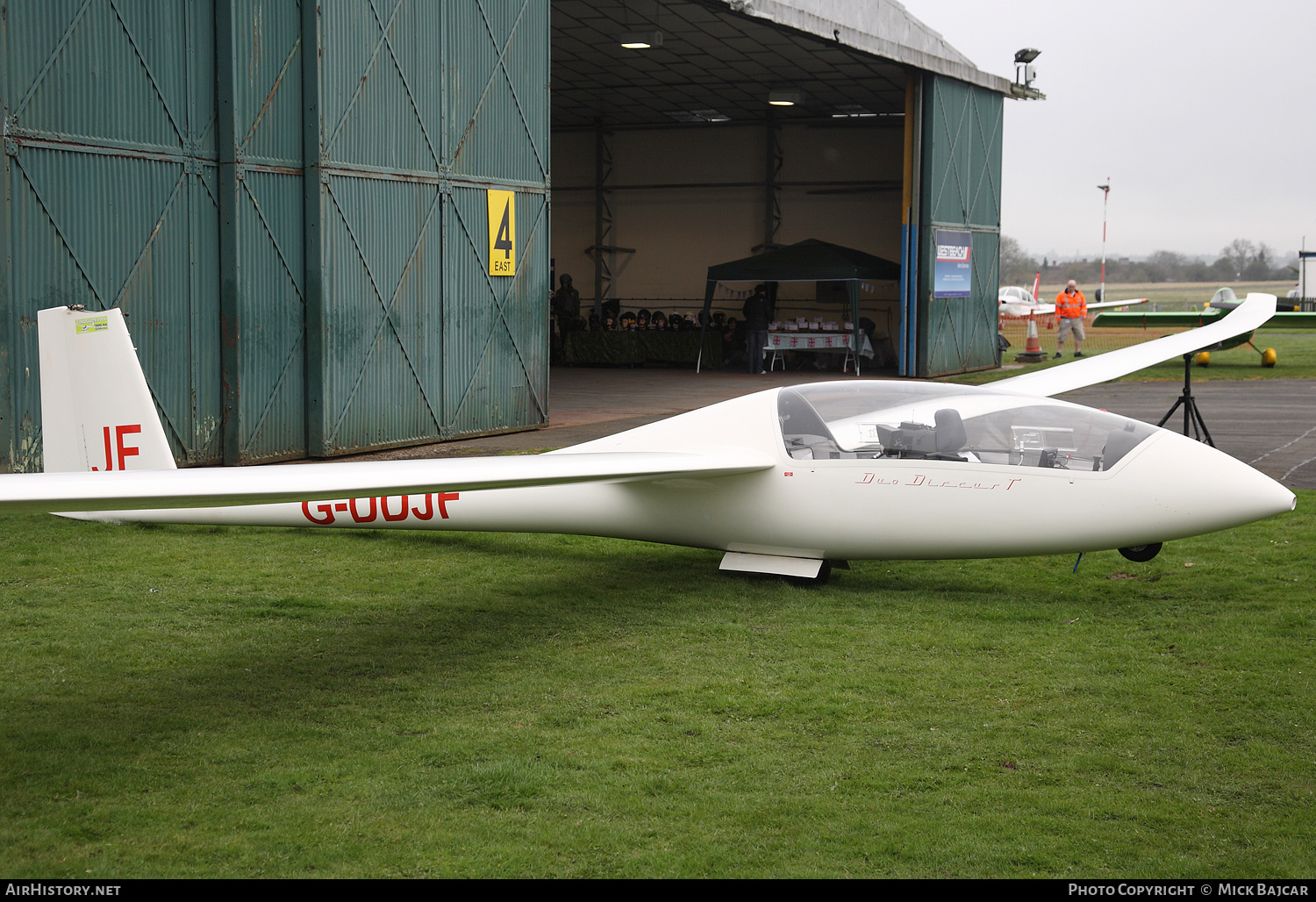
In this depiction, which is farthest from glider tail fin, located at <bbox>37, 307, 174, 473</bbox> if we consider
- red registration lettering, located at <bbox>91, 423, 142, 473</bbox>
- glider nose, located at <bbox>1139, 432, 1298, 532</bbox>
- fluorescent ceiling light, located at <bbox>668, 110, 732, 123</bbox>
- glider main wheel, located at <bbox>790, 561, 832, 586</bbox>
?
fluorescent ceiling light, located at <bbox>668, 110, 732, 123</bbox>

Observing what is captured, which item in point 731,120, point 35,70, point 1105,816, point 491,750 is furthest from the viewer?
point 731,120

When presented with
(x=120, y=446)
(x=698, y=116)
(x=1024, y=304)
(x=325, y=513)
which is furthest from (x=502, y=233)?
(x=1024, y=304)

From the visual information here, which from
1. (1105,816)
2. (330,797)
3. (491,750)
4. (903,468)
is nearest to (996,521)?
(903,468)

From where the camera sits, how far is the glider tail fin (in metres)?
7.36

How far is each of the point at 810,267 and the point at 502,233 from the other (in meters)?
13.1

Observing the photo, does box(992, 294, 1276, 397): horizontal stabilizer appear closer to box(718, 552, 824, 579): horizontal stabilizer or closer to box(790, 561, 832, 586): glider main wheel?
box(790, 561, 832, 586): glider main wheel

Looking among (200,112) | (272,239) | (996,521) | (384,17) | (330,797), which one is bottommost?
(330,797)

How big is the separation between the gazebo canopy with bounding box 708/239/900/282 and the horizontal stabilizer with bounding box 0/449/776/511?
20449 millimetres

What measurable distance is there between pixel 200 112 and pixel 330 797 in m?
9.77

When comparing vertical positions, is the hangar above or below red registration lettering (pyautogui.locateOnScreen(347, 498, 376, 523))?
above

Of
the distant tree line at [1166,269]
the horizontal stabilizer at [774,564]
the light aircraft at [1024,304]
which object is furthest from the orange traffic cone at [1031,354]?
the distant tree line at [1166,269]

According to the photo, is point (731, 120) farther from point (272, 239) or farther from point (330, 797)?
point (330, 797)

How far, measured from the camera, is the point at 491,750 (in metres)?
4.83

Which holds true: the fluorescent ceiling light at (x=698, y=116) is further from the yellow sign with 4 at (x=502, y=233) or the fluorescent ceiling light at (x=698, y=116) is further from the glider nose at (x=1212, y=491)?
the glider nose at (x=1212, y=491)
